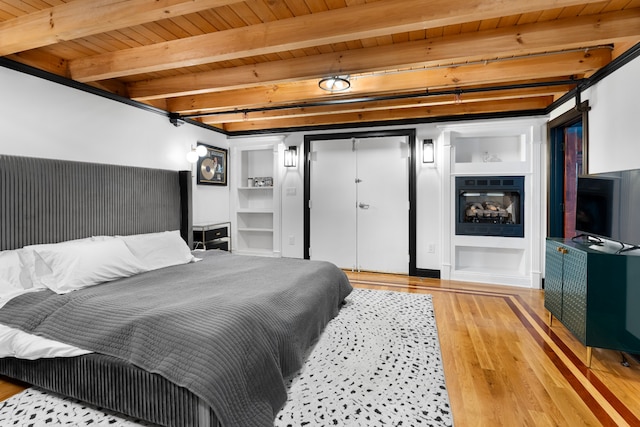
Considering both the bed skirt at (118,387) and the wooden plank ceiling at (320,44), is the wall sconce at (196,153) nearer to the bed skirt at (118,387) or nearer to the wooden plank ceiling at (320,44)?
the wooden plank ceiling at (320,44)

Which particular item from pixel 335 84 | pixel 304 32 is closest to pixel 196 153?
pixel 335 84

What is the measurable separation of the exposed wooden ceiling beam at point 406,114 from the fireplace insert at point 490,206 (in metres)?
0.93

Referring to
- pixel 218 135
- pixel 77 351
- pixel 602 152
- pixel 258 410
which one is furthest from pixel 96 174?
pixel 602 152

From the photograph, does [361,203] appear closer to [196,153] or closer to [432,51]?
[196,153]

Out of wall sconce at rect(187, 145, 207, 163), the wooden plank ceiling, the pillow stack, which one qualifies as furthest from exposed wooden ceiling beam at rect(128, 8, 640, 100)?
the pillow stack

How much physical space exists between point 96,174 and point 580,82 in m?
4.87

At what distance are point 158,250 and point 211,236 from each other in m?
1.54

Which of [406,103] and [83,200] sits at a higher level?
[406,103]

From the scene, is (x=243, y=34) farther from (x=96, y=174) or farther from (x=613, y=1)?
(x=613, y=1)

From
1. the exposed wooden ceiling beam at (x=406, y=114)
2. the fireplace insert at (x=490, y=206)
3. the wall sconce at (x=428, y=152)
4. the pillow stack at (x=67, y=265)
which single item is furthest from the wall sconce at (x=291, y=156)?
the pillow stack at (x=67, y=265)

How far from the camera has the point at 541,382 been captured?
6.88 feet

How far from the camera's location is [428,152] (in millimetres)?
4672

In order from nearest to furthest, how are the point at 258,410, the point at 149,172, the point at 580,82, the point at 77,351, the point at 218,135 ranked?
the point at 258,410
the point at 77,351
the point at 580,82
the point at 149,172
the point at 218,135

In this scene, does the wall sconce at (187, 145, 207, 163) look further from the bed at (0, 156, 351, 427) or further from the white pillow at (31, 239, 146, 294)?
the white pillow at (31, 239, 146, 294)
